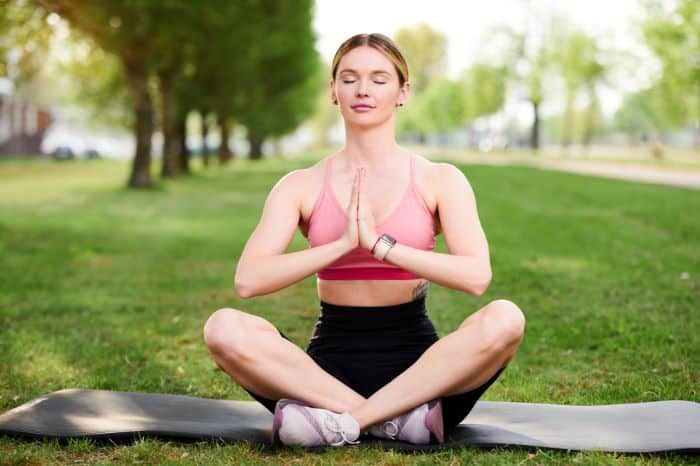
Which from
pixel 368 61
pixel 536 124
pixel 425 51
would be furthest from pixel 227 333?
pixel 425 51

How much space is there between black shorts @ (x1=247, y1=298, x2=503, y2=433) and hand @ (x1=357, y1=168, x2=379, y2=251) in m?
0.47

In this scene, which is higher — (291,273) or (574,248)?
(291,273)

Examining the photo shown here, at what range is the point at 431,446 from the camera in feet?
13.4

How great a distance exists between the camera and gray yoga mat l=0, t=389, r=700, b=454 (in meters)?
4.11

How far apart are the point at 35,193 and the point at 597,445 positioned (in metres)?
25.1

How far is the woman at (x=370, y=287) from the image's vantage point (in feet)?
12.8

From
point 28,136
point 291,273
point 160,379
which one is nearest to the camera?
point 291,273

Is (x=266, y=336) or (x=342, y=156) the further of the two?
(x=342, y=156)

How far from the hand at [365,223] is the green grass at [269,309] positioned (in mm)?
969

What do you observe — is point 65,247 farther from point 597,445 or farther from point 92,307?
point 597,445

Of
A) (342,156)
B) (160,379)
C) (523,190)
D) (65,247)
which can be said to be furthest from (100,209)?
(342,156)

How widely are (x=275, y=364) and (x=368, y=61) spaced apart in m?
1.44

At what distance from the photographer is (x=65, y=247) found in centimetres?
1316

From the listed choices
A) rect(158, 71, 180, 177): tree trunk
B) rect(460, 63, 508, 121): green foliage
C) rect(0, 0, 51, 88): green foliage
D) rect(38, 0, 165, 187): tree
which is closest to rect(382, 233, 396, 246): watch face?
rect(0, 0, 51, 88): green foliage
